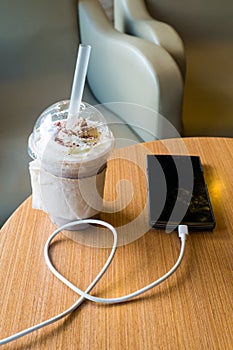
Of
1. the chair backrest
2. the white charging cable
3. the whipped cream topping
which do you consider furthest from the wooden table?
the chair backrest

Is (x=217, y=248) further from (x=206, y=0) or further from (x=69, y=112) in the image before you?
(x=206, y=0)

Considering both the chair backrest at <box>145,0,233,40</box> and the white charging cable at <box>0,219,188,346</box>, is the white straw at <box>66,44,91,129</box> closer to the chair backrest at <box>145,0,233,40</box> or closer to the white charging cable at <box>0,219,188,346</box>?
the white charging cable at <box>0,219,188,346</box>

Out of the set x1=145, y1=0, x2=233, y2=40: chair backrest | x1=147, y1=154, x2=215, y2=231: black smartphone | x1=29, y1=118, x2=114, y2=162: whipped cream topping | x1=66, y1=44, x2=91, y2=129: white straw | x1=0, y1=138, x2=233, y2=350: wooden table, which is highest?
x1=66, y1=44, x2=91, y2=129: white straw

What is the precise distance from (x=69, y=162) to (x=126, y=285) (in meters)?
0.20

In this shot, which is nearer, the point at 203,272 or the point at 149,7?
the point at 203,272

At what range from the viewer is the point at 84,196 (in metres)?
0.65

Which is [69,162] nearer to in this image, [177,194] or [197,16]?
[177,194]

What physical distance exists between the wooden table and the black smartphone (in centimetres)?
2

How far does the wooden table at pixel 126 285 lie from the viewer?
555mm

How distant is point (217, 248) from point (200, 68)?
1.00m

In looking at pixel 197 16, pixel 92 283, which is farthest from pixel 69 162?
pixel 197 16

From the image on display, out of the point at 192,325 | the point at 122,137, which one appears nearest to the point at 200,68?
the point at 122,137

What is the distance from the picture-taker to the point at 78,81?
627 millimetres

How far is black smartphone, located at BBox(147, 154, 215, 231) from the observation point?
2.31 ft
